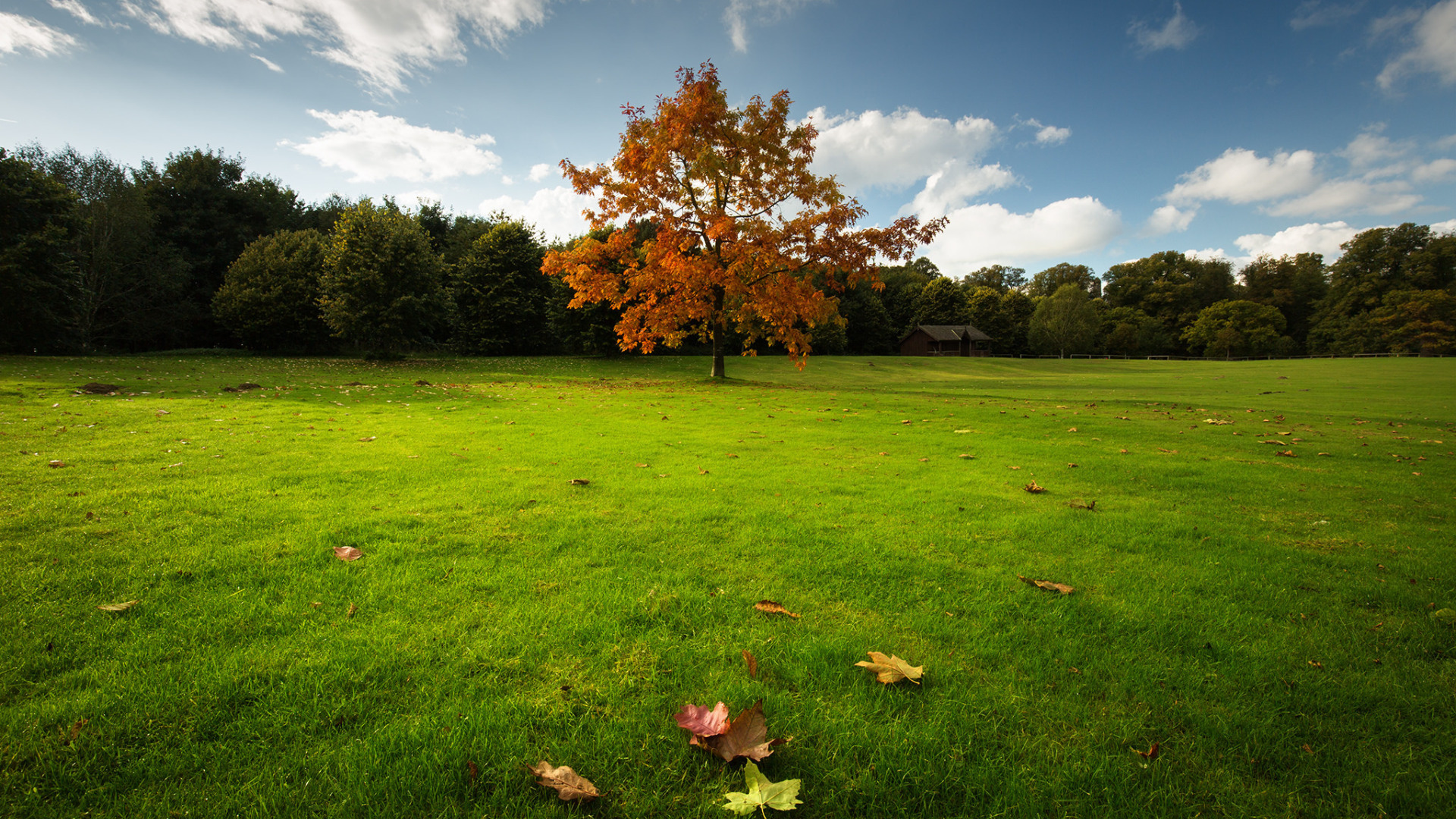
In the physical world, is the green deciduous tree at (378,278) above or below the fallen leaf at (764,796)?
above

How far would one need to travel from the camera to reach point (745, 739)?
183 centimetres

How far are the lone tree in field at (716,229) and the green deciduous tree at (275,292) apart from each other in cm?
2086

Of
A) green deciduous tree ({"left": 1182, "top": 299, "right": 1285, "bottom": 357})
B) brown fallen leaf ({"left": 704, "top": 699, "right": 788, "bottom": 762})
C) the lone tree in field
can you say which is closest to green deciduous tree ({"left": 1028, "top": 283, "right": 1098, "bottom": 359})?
green deciduous tree ({"left": 1182, "top": 299, "right": 1285, "bottom": 357})

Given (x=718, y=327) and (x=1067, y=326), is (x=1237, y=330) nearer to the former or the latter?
(x=1067, y=326)

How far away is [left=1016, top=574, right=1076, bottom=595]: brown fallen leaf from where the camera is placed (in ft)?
10.1

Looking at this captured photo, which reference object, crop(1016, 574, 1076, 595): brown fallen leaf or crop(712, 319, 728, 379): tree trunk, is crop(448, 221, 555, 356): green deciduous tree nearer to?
crop(712, 319, 728, 379): tree trunk

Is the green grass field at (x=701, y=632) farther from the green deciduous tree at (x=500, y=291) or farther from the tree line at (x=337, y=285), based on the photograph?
the green deciduous tree at (x=500, y=291)

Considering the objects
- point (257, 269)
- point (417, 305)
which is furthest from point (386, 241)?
point (257, 269)

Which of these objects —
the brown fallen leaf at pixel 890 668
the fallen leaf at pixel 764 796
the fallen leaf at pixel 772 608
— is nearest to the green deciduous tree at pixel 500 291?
the fallen leaf at pixel 772 608

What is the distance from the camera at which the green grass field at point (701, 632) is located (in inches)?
67.7

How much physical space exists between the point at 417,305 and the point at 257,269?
41.3 feet

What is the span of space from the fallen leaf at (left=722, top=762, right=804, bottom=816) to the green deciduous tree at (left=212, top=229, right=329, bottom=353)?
35713mm

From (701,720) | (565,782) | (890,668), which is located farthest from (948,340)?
(565,782)

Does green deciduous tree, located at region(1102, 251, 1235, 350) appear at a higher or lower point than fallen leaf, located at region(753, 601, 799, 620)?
higher
